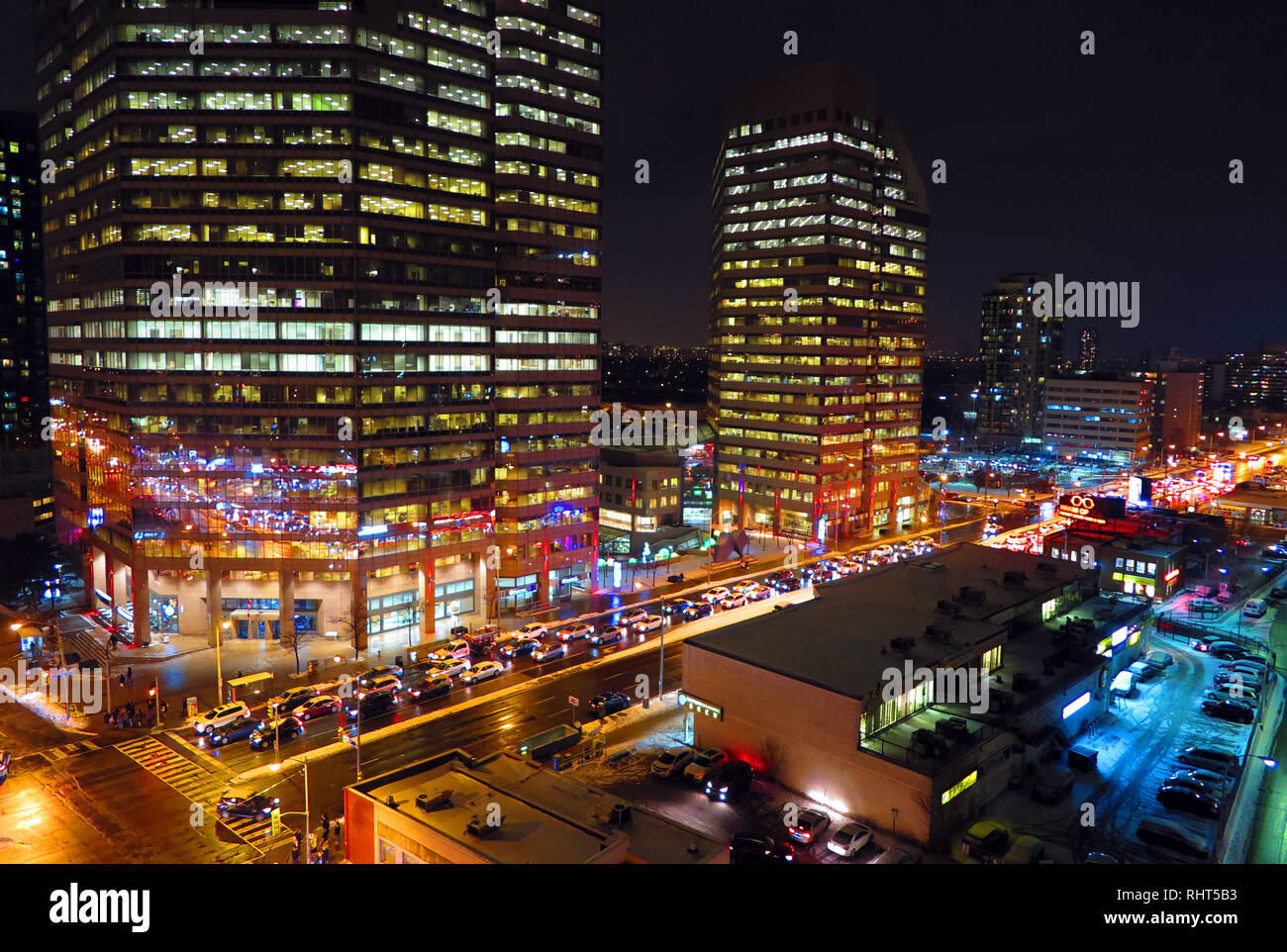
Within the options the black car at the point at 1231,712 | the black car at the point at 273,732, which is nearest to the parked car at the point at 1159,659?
the black car at the point at 1231,712

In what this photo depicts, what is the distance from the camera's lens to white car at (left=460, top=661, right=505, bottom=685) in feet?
169

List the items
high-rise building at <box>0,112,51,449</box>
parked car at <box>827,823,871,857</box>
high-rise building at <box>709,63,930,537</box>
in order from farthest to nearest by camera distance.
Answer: high-rise building at <box>0,112,51,449</box> → high-rise building at <box>709,63,930,537</box> → parked car at <box>827,823,871,857</box>

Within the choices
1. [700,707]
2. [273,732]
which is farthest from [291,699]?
[700,707]

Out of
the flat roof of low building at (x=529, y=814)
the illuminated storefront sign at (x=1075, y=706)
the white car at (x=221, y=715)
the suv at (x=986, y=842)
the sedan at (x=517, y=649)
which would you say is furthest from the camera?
the sedan at (x=517, y=649)

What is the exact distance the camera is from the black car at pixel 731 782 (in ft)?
125

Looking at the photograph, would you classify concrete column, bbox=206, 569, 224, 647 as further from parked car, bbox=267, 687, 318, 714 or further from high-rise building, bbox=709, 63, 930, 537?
high-rise building, bbox=709, 63, 930, 537

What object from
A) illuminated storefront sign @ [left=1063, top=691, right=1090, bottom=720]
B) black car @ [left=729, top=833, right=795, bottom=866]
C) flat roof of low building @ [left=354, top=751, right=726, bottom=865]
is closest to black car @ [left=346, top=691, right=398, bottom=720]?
flat roof of low building @ [left=354, top=751, right=726, bottom=865]

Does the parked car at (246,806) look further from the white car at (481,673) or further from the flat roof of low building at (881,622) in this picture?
the flat roof of low building at (881,622)

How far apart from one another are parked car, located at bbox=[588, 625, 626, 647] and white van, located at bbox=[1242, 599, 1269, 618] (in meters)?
51.8

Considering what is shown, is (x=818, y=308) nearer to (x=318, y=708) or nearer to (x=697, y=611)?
(x=697, y=611)

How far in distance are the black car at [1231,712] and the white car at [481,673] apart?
42761 millimetres

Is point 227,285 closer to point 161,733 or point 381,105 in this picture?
point 381,105

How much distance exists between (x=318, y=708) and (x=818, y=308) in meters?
70.4

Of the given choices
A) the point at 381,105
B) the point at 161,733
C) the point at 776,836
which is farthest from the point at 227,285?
the point at 776,836
